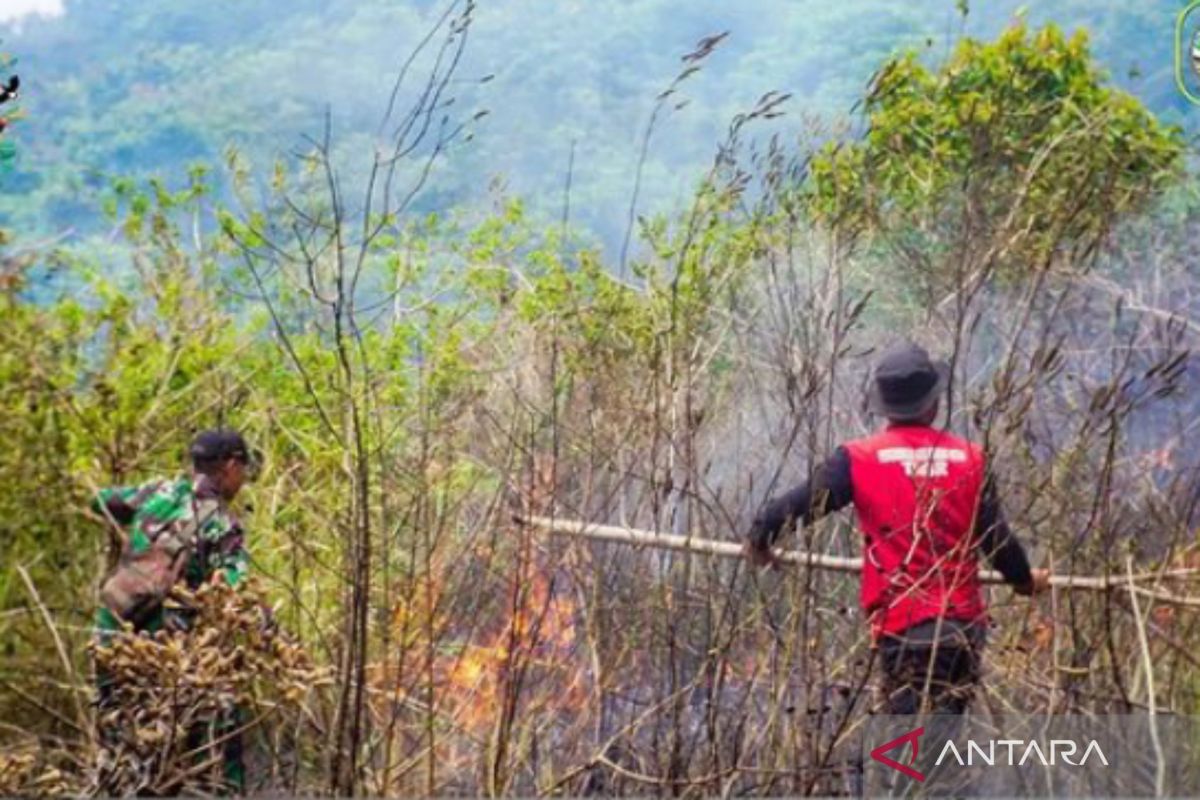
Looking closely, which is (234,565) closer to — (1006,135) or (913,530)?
(913,530)

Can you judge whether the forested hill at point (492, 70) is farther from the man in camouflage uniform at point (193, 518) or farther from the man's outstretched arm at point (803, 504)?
the man's outstretched arm at point (803, 504)

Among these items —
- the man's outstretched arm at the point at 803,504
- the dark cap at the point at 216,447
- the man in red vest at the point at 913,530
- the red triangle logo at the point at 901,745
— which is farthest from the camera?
the dark cap at the point at 216,447

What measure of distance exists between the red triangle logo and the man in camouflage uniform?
131 centimetres

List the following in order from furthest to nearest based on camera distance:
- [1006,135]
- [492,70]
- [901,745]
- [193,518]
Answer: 1. [492,70]
2. [1006,135]
3. [193,518]
4. [901,745]

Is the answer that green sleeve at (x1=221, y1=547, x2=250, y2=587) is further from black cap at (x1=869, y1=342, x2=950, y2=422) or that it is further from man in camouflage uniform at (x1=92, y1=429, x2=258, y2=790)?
black cap at (x1=869, y1=342, x2=950, y2=422)

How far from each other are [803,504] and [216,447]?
143cm

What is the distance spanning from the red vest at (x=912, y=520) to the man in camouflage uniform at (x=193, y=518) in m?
1.39

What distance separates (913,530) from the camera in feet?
13.7

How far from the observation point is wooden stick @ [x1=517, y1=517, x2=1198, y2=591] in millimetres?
4094

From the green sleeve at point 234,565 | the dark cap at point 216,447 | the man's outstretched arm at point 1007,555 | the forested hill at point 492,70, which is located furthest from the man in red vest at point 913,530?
the forested hill at point 492,70

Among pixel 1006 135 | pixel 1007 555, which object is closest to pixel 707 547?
pixel 1007 555

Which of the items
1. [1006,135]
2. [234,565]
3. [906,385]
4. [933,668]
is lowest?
[933,668]

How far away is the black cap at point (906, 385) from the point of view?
15.5ft

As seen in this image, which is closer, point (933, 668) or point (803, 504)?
point (933, 668)
